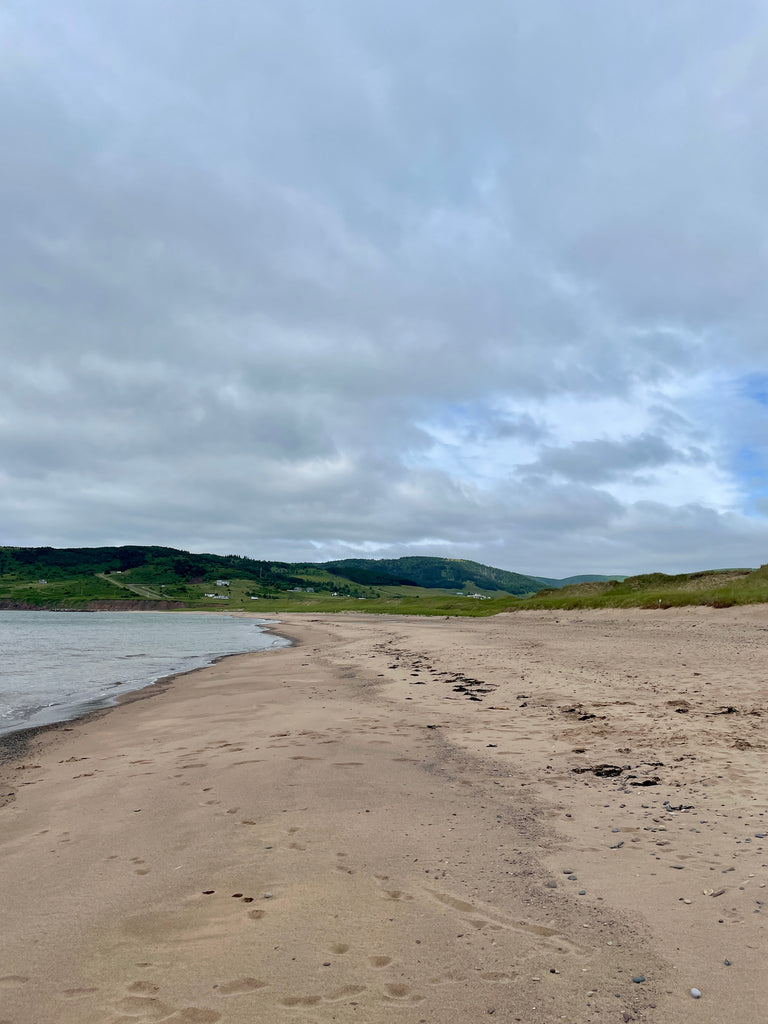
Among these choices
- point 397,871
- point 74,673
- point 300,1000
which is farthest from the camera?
point 74,673

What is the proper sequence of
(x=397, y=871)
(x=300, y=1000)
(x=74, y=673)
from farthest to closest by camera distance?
(x=74, y=673) < (x=397, y=871) < (x=300, y=1000)

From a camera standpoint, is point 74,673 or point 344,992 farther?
point 74,673

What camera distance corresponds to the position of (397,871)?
571cm

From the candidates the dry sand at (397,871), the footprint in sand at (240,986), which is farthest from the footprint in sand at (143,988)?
the footprint in sand at (240,986)

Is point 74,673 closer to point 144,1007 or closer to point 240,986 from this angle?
point 144,1007

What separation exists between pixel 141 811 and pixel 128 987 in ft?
13.6

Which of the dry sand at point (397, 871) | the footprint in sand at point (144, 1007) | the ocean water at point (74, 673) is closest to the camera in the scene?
the footprint in sand at point (144, 1007)

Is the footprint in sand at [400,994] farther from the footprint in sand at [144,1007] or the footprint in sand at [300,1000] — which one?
the footprint in sand at [144,1007]

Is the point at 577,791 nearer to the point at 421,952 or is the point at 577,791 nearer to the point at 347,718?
the point at 421,952

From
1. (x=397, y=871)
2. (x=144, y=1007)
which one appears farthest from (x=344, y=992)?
(x=397, y=871)

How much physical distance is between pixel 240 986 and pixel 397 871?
2044 mm

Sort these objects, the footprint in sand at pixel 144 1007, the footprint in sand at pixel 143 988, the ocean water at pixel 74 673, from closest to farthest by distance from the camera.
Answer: the footprint in sand at pixel 144 1007 < the footprint in sand at pixel 143 988 < the ocean water at pixel 74 673

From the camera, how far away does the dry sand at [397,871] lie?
12.8ft

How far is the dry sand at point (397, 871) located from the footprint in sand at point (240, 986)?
0.15ft
